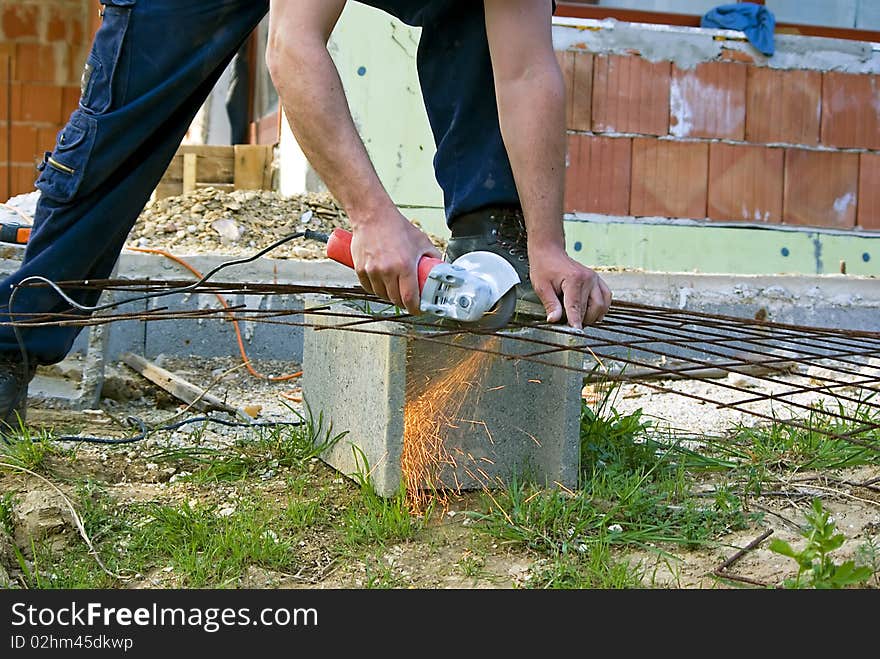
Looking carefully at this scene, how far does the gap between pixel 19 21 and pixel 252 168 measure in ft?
14.9

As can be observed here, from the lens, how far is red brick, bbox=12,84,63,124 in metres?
8.97

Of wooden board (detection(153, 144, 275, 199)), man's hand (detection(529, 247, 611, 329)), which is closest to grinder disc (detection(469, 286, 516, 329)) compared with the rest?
man's hand (detection(529, 247, 611, 329))

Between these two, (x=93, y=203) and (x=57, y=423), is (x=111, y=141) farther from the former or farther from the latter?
(x=57, y=423)

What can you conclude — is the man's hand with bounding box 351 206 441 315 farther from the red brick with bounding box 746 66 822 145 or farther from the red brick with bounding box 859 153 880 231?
the red brick with bounding box 859 153 880 231

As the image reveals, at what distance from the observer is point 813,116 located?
18.4 ft

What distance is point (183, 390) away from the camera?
3.46 metres

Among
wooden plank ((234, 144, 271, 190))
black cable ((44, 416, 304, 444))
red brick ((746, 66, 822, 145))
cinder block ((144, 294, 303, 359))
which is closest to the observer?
black cable ((44, 416, 304, 444))

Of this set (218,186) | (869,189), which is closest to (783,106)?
(869,189)

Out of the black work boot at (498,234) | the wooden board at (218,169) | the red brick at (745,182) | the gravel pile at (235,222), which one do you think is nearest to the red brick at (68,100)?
the wooden board at (218,169)

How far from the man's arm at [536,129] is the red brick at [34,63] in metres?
8.00

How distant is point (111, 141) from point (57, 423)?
3.47 ft

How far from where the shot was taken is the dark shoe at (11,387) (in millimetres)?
2574

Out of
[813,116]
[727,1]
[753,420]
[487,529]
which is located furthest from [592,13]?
[487,529]

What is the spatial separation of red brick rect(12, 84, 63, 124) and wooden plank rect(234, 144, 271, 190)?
3.99m
